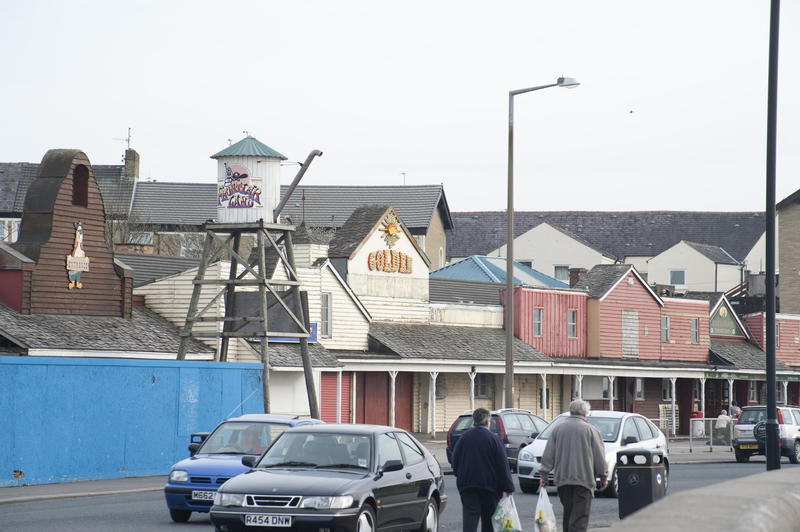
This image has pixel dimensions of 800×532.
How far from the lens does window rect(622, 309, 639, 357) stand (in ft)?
175

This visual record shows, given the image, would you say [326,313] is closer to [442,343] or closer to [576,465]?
[442,343]

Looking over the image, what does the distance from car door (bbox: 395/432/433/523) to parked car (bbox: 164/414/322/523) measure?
2609 mm

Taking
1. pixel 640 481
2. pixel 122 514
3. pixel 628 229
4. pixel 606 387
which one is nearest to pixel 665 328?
pixel 606 387

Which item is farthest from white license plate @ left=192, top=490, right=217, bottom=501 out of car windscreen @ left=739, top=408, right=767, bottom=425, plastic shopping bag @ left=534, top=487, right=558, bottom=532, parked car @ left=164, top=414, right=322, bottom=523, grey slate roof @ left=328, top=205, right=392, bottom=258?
car windscreen @ left=739, top=408, right=767, bottom=425

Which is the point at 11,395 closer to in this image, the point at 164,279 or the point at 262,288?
the point at 262,288

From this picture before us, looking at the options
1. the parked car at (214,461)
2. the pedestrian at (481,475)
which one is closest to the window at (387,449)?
the pedestrian at (481,475)

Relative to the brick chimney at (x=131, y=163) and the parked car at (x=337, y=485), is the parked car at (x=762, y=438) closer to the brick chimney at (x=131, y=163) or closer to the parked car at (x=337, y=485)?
the parked car at (x=337, y=485)

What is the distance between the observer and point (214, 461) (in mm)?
17531

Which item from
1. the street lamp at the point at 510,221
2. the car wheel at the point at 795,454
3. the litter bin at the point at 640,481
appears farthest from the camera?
the car wheel at the point at 795,454

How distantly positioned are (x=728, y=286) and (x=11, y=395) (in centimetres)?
6270

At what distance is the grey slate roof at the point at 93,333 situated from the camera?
94.7 ft

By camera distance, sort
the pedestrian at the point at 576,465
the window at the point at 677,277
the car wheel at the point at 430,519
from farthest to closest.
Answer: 1. the window at the point at 677,277
2. the car wheel at the point at 430,519
3. the pedestrian at the point at 576,465

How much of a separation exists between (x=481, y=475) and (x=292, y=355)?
23331mm

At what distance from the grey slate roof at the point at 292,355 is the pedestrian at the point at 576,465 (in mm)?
21612
